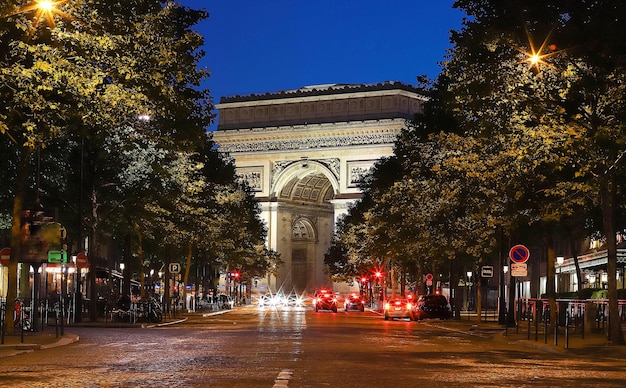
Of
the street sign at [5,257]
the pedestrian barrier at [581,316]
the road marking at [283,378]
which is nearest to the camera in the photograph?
the road marking at [283,378]

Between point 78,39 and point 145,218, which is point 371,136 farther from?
point 78,39

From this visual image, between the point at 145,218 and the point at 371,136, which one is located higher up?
the point at 371,136

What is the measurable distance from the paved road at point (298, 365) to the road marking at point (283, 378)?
23 mm

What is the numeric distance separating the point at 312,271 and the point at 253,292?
333 inches

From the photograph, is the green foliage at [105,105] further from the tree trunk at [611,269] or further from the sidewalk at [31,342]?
the tree trunk at [611,269]

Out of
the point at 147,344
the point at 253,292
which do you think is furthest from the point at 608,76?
the point at 253,292

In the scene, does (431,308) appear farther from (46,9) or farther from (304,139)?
(304,139)

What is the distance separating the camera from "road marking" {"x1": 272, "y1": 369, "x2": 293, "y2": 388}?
17.5 metres

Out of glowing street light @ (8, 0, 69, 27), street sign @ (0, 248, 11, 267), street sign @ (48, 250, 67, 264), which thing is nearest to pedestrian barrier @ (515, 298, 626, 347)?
street sign @ (48, 250, 67, 264)

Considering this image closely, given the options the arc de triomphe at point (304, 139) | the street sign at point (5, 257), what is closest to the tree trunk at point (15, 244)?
the street sign at point (5, 257)

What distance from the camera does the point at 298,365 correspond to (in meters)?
21.9

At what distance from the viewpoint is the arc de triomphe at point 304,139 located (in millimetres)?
120562

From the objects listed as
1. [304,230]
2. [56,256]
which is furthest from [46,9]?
[304,230]

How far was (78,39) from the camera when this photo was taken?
2573 cm
